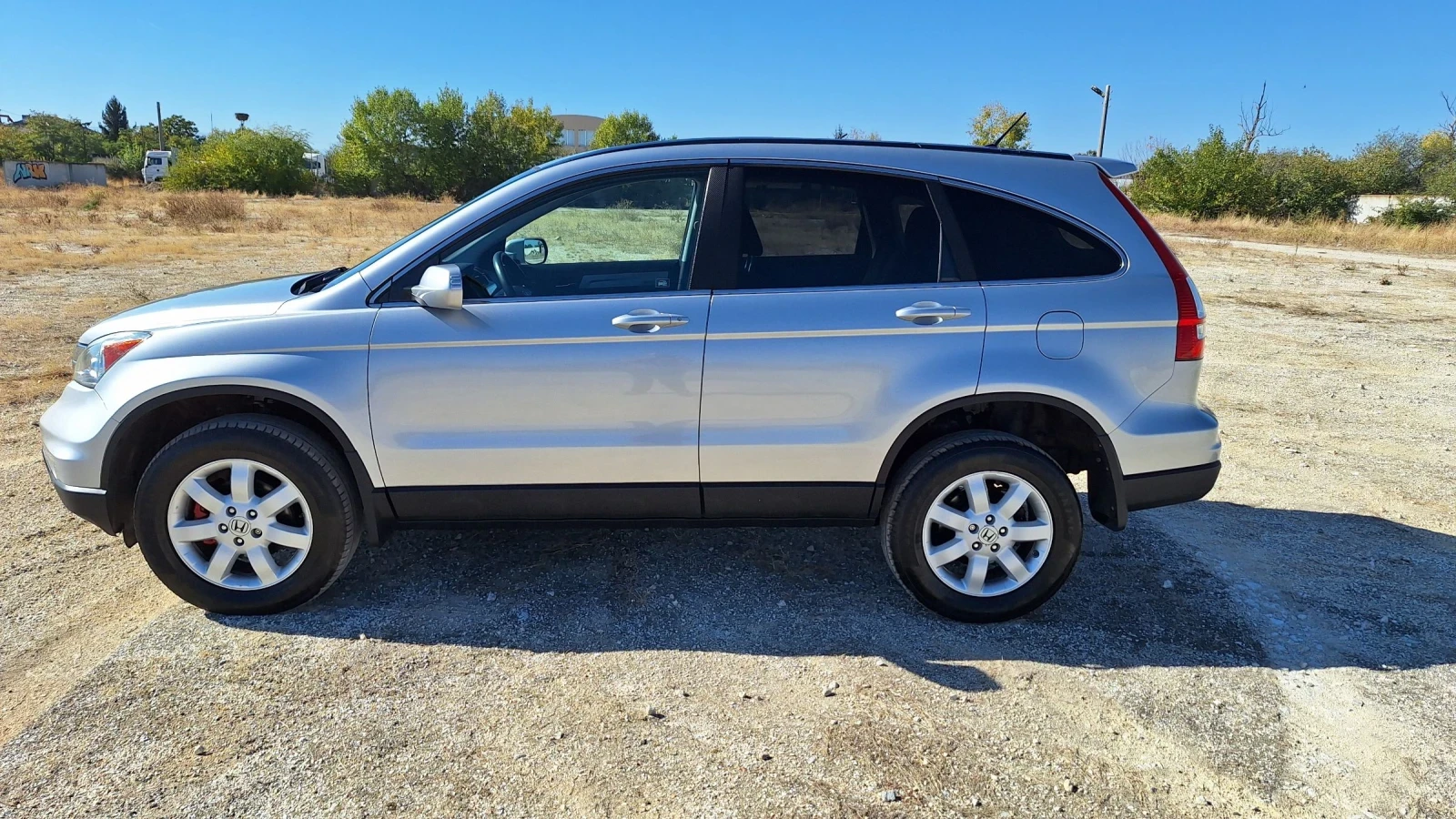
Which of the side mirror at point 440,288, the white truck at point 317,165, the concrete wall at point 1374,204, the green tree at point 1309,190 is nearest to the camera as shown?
the side mirror at point 440,288

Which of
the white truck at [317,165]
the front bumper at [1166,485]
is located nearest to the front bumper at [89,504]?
the front bumper at [1166,485]

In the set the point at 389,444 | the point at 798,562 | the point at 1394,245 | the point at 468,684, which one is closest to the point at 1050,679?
the point at 798,562

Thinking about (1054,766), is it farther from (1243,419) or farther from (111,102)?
(111,102)

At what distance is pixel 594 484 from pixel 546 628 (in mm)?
609

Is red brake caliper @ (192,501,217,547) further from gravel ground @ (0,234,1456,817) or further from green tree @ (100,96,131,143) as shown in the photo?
green tree @ (100,96,131,143)

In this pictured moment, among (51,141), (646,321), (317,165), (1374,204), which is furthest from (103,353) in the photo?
(51,141)

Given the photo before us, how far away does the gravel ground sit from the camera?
8.57 ft

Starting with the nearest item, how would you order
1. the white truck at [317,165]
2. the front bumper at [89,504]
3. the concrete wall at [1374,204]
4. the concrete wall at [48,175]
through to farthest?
the front bumper at [89,504]
the concrete wall at [1374,204]
the concrete wall at [48,175]
the white truck at [317,165]

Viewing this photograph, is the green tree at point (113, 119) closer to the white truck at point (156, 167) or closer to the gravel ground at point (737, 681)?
the white truck at point (156, 167)

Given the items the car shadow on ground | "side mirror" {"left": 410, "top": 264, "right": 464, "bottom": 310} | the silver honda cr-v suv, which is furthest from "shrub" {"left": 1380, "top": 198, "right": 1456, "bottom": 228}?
"side mirror" {"left": 410, "top": 264, "right": 464, "bottom": 310}

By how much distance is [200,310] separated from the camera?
352cm

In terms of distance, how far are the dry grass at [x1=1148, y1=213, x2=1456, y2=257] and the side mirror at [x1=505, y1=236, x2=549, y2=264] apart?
28.0 meters

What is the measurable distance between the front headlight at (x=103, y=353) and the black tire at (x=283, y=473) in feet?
1.34

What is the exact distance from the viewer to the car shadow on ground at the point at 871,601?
3.44m
